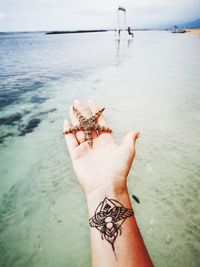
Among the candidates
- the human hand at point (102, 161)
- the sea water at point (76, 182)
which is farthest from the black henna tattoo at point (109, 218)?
the sea water at point (76, 182)

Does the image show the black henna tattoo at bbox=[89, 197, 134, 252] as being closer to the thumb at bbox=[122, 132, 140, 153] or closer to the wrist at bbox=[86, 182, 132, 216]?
the wrist at bbox=[86, 182, 132, 216]

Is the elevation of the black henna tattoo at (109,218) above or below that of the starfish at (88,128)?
below

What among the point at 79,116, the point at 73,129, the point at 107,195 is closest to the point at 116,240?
the point at 107,195

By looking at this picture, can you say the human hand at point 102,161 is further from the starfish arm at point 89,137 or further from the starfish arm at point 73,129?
the starfish arm at point 73,129

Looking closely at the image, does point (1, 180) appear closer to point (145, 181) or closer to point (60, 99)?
point (145, 181)

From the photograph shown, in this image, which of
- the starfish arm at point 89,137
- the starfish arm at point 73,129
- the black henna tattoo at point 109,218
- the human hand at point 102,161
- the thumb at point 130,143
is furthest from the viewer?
the starfish arm at point 73,129

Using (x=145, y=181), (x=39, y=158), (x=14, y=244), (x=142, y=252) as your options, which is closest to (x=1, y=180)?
(x=39, y=158)
